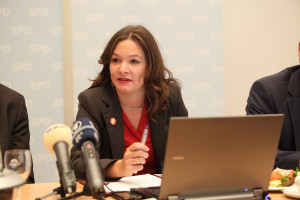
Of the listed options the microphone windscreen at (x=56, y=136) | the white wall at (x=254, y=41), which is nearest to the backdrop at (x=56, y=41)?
the white wall at (x=254, y=41)

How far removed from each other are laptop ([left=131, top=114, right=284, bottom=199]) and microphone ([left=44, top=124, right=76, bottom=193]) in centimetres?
32

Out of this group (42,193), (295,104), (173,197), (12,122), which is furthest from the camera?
(295,104)

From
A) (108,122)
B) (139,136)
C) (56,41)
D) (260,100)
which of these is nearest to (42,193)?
(108,122)

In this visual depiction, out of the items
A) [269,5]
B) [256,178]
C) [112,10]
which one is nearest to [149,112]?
[256,178]

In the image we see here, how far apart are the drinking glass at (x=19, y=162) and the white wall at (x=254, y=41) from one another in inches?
119

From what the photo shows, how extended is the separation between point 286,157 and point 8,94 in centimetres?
164

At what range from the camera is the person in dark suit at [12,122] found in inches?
92.7

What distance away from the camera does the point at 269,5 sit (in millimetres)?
4348

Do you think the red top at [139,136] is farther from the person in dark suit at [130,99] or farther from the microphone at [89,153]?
the microphone at [89,153]

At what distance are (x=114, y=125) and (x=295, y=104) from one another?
3.71ft

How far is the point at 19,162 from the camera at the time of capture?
1.40 meters

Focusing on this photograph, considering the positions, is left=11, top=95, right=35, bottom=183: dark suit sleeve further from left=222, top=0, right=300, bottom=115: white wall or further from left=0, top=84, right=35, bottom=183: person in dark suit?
left=222, top=0, right=300, bottom=115: white wall

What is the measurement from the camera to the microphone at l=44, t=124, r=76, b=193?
1500 millimetres

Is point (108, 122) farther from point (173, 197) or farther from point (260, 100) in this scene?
point (173, 197)
